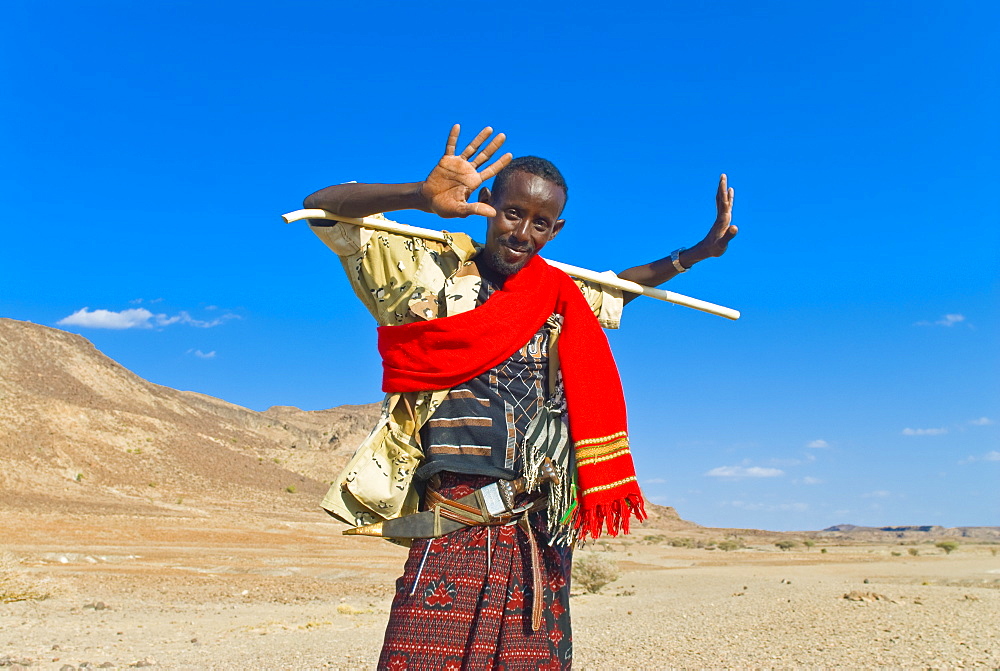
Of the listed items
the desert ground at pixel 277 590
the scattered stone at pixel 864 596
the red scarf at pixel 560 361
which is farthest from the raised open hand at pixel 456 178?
the scattered stone at pixel 864 596

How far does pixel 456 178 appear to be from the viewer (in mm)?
3021

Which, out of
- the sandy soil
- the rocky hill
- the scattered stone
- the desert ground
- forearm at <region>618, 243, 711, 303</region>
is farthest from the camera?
the rocky hill

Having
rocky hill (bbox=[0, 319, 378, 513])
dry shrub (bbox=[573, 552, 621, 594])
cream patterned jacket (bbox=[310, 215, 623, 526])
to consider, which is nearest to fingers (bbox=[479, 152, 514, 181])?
cream patterned jacket (bbox=[310, 215, 623, 526])

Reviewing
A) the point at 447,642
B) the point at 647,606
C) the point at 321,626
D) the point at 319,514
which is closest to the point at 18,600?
the point at 321,626

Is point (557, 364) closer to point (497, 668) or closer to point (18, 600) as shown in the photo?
point (497, 668)

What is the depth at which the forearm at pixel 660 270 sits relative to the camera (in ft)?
13.2

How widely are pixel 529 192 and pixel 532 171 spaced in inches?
3.9

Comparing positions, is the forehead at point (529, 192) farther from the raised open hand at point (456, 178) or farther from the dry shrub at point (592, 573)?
the dry shrub at point (592, 573)

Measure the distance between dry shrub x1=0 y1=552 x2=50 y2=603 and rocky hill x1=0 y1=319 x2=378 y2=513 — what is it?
75.8 ft

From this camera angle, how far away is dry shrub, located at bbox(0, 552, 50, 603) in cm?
1155

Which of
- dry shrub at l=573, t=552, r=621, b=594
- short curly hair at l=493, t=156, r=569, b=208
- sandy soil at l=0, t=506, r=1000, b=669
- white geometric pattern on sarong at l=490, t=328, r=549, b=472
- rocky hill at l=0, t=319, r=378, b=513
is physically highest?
rocky hill at l=0, t=319, r=378, b=513

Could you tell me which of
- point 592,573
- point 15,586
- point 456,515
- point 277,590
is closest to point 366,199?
point 456,515

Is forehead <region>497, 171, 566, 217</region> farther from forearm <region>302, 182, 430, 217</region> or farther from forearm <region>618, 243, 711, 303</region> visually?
forearm <region>618, 243, 711, 303</region>

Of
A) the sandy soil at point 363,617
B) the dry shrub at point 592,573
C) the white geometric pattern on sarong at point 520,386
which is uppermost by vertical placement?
the white geometric pattern on sarong at point 520,386
